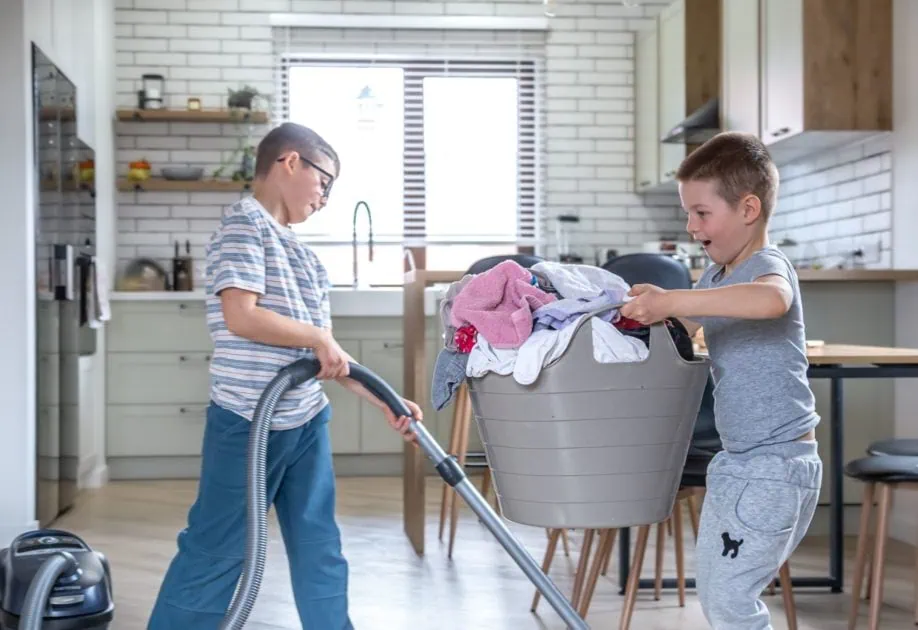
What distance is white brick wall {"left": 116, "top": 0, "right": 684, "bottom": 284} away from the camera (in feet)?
21.1

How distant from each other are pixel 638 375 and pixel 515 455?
0.20 metres

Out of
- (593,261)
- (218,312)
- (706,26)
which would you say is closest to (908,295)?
(706,26)

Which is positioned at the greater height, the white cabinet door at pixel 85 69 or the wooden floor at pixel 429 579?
the white cabinet door at pixel 85 69

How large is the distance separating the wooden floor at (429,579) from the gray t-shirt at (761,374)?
1.31m

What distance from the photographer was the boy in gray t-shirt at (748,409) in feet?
6.03

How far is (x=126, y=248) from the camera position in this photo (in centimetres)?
643

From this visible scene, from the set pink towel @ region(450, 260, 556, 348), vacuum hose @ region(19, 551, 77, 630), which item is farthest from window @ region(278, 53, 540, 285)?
pink towel @ region(450, 260, 556, 348)

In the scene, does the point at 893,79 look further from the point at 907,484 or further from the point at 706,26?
the point at 907,484

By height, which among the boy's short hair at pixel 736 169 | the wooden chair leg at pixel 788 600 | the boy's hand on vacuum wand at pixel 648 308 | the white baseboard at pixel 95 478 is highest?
the boy's short hair at pixel 736 169

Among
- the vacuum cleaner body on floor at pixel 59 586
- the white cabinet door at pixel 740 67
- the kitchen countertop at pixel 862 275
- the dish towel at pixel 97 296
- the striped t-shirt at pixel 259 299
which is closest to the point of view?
the vacuum cleaner body on floor at pixel 59 586

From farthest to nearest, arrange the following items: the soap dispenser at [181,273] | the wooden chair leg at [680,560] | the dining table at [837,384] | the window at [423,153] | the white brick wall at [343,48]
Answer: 1. the window at [423,153]
2. the white brick wall at [343,48]
3. the soap dispenser at [181,273]
4. the wooden chair leg at [680,560]
5. the dining table at [837,384]

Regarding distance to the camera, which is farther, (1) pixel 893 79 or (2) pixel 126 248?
(2) pixel 126 248

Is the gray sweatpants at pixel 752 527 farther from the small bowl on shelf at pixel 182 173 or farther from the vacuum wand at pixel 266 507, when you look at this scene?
the small bowl on shelf at pixel 182 173

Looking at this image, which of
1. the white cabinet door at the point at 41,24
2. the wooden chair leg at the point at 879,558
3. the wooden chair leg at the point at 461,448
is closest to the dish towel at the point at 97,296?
the white cabinet door at the point at 41,24
